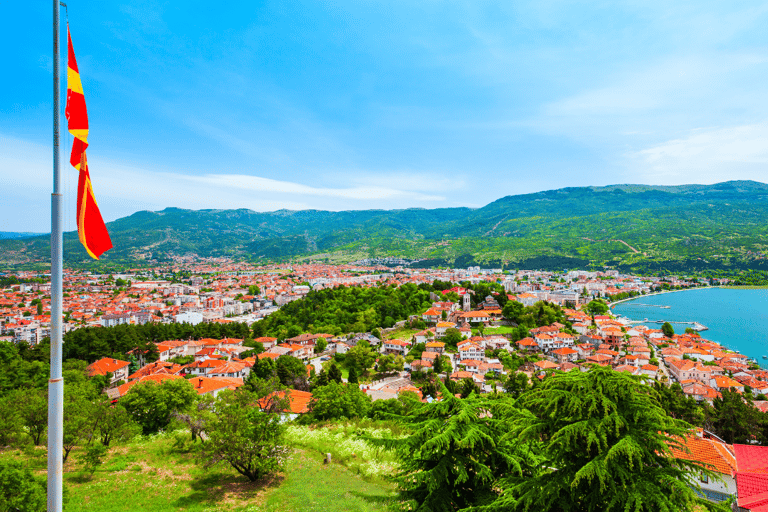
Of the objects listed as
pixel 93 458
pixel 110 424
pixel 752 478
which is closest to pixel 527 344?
pixel 752 478

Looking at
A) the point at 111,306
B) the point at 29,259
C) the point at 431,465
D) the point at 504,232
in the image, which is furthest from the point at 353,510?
the point at 504,232

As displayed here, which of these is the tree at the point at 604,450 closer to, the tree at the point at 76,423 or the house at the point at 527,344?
the tree at the point at 76,423

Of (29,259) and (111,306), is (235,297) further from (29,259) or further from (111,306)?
(29,259)

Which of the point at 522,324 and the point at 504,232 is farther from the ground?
the point at 504,232

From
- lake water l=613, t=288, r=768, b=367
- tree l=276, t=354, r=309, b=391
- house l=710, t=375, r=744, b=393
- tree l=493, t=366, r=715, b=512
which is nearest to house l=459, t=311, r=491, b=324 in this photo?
house l=710, t=375, r=744, b=393

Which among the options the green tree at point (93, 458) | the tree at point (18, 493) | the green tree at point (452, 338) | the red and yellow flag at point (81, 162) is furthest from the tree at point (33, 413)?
the green tree at point (452, 338)
